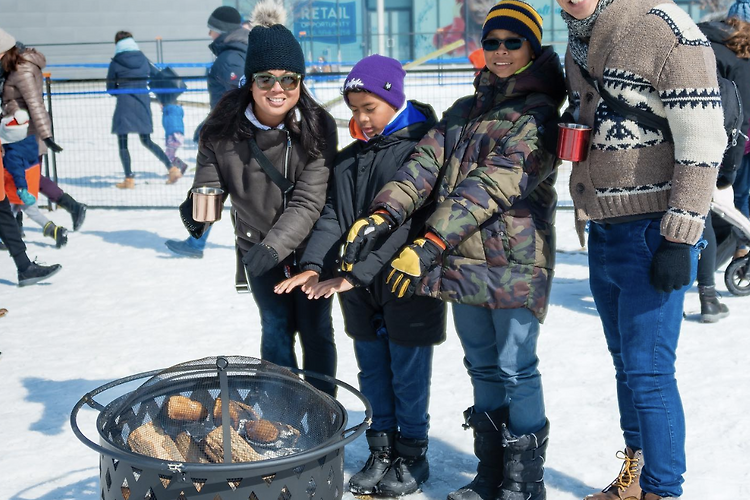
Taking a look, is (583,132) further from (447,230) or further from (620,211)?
(447,230)

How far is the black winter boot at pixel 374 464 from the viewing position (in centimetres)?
319

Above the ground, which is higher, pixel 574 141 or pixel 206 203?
pixel 574 141

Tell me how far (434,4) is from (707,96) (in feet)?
99.9

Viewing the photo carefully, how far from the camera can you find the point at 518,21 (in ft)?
8.93

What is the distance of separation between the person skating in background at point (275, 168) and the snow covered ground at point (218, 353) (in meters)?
0.66

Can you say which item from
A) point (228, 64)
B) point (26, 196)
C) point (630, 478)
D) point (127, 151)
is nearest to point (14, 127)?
point (26, 196)

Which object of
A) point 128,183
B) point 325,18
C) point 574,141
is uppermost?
point 325,18

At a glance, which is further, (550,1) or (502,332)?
(550,1)

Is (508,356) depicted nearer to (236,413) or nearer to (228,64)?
(236,413)

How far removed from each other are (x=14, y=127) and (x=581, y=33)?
549 centimetres

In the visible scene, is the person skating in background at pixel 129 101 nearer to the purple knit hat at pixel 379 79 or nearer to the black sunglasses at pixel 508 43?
the purple knit hat at pixel 379 79

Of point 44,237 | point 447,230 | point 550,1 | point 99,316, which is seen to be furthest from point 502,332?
point 550,1

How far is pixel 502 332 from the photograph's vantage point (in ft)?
9.39

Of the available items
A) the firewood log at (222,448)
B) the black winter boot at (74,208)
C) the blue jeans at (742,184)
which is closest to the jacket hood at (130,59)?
the black winter boot at (74,208)
